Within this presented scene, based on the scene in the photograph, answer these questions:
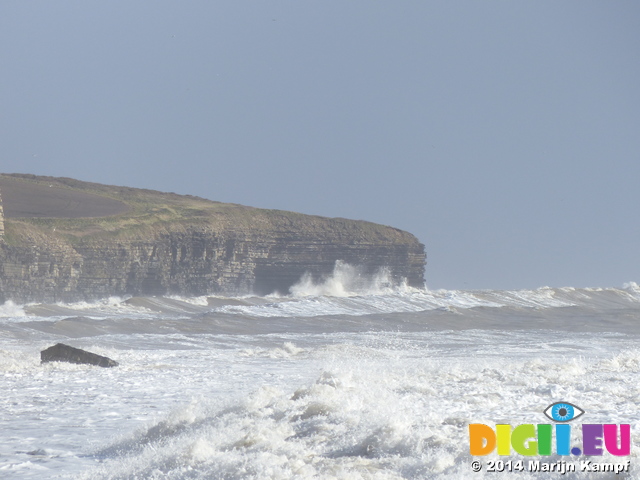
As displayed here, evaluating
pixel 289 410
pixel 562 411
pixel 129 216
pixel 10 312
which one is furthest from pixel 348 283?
pixel 289 410

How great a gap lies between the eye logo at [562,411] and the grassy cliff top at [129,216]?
48787 millimetres

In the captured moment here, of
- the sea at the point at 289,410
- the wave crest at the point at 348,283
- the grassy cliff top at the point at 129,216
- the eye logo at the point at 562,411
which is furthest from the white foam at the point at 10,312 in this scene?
the wave crest at the point at 348,283

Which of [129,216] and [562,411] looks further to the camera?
[129,216]

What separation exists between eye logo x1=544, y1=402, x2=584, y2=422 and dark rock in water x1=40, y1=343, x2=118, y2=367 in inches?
386

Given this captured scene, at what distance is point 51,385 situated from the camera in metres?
13.6

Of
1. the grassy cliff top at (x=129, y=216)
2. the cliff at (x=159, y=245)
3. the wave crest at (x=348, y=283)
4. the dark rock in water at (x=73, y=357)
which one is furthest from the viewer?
the wave crest at (x=348, y=283)

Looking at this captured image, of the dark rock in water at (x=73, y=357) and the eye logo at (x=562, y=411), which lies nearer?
the eye logo at (x=562, y=411)

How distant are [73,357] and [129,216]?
175ft

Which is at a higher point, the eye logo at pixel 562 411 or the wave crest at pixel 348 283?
the wave crest at pixel 348 283

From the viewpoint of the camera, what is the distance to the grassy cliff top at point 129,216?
6184 cm

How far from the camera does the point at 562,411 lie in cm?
961

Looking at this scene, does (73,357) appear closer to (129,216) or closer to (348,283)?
(129,216)

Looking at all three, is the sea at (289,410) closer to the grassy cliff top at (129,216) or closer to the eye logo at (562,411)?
the eye logo at (562,411)

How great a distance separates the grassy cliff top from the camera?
6184 cm
